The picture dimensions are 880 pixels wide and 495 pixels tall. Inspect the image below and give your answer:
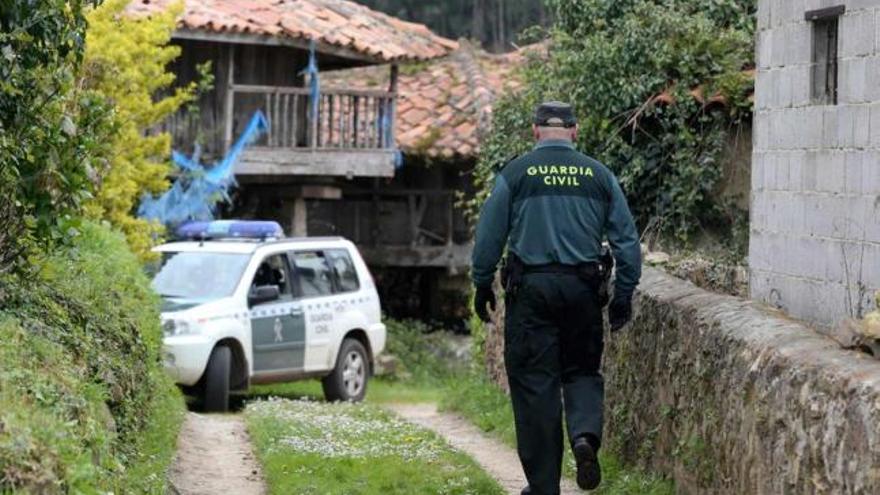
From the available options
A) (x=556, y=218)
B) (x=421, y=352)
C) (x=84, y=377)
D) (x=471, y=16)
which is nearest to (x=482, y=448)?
(x=556, y=218)


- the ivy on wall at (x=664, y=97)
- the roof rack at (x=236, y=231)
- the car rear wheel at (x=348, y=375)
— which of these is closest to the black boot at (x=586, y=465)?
the ivy on wall at (x=664, y=97)

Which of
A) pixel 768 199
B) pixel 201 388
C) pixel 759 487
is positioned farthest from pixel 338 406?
pixel 759 487

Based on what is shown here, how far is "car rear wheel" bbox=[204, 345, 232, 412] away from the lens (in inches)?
640

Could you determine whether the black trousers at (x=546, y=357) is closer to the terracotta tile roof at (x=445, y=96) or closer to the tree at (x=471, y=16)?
the terracotta tile roof at (x=445, y=96)

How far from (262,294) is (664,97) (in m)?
5.04

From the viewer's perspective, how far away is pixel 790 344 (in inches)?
270

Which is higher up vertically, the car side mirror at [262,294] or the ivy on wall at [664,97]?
the ivy on wall at [664,97]

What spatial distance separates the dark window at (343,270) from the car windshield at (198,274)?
1.57 m

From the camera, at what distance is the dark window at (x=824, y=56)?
32.3 ft

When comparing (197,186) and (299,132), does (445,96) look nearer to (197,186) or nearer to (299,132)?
(299,132)

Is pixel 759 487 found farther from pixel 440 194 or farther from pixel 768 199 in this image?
pixel 440 194

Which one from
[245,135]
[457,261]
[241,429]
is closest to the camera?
[241,429]

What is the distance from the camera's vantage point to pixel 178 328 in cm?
1619

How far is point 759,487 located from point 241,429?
692 centimetres
